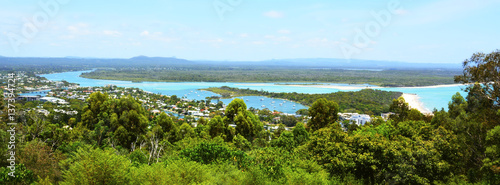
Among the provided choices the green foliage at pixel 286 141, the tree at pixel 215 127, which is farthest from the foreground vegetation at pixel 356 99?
the tree at pixel 215 127

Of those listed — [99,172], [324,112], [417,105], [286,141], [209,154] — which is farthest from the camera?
[417,105]

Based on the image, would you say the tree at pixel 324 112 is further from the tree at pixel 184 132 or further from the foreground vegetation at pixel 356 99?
the foreground vegetation at pixel 356 99

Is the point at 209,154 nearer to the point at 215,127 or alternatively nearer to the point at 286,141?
the point at 286,141

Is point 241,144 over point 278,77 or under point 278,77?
under

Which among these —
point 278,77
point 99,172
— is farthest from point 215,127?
point 278,77

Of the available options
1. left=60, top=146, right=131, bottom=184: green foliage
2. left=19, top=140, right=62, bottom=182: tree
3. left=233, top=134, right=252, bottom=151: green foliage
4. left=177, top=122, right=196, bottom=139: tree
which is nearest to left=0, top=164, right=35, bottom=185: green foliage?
left=19, top=140, right=62, bottom=182: tree

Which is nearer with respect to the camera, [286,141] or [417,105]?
[286,141]

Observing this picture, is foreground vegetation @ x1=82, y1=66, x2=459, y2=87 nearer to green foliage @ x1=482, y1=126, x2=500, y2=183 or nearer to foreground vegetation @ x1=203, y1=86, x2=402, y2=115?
foreground vegetation @ x1=203, y1=86, x2=402, y2=115

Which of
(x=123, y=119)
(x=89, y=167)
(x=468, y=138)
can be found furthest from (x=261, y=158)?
(x=123, y=119)

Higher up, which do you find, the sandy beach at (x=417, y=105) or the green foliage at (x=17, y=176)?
the green foliage at (x=17, y=176)

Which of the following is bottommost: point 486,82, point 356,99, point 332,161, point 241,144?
point 356,99

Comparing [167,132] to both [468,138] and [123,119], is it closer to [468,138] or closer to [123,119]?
[123,119]
